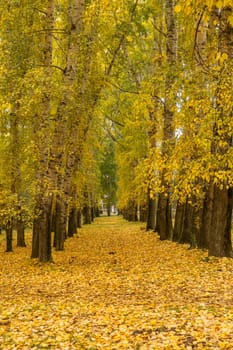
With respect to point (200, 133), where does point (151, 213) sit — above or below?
below

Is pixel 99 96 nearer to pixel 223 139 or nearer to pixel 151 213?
pixel 223 139


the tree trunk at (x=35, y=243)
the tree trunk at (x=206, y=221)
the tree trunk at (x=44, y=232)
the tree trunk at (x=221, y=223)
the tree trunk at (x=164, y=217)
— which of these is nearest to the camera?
the tree trunk at (x=221, y=223)

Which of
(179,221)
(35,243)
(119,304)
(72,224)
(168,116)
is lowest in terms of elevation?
(119,304)

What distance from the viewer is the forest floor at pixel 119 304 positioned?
6516mm

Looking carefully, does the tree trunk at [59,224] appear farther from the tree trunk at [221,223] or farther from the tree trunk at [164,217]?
the tree trunk at [221,223]

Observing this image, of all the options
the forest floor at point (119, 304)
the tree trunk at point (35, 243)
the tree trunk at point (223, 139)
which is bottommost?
the forest floor at point (119, 304)

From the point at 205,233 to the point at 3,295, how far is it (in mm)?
8162

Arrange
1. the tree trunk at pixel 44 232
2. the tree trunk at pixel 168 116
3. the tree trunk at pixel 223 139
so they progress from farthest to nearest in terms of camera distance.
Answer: the tree trunk at pixel 44 232, the tree trunk at pixel 168 116, the tree trunk at pixel 223 139

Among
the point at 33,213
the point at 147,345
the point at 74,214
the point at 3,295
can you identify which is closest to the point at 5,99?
the point at 33,213

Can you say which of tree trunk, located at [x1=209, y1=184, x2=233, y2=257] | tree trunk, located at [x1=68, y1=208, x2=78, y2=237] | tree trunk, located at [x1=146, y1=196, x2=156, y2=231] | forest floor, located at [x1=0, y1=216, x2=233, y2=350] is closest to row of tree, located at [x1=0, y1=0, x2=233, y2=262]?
tree trunk, located at [x1=209, y1=184, x2=233, y2=257]

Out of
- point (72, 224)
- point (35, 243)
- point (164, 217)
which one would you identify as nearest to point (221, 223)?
point (35, 243)

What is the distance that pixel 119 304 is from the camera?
8805 millimetres

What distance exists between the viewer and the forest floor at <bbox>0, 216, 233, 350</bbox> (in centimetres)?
652

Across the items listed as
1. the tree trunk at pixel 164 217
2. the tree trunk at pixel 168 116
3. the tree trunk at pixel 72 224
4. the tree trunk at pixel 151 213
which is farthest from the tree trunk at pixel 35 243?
the tree trunk at pixel 151 213
